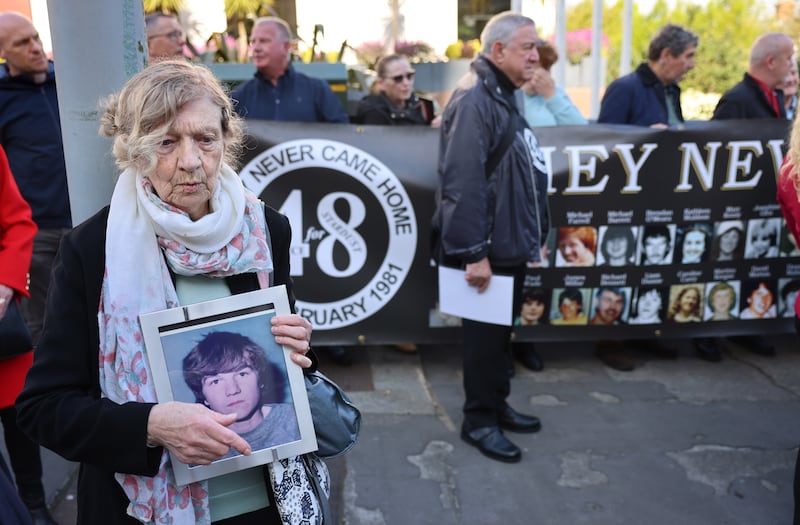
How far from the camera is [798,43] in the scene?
2197 cm

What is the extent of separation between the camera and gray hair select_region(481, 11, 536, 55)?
3375 millimetres

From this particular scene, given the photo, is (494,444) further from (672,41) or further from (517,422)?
(672,41)

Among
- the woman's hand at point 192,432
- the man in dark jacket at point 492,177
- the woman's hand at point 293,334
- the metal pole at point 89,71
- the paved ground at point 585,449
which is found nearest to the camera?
the woman's hand at point 192,432

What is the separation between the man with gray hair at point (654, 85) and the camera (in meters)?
4.89

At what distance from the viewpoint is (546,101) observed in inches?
199

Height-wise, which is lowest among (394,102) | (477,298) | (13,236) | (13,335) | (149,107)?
(477,298)

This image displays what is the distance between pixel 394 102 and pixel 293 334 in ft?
14.1

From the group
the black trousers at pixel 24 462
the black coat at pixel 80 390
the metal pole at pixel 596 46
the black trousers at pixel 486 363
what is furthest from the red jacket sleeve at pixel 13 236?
the metal pole at pixel 596 46

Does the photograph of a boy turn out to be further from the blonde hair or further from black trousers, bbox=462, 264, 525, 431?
black trousers, bbox=462, 264, 525, 431

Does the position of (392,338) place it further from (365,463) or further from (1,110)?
(1,110)

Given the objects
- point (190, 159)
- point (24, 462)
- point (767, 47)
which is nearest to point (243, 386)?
point (190, 159)

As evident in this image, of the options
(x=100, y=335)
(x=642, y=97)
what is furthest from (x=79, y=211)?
(x=642, y=97)

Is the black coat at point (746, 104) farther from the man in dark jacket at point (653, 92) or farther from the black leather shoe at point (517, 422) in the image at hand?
the black leather shoe at point (517, 422)

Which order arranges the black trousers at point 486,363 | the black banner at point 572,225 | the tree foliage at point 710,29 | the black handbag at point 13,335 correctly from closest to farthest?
the black handbag at point 13,335
the black trousers at point 486,363
the black banner at point 572,225
the tree foliage at point 710,29
